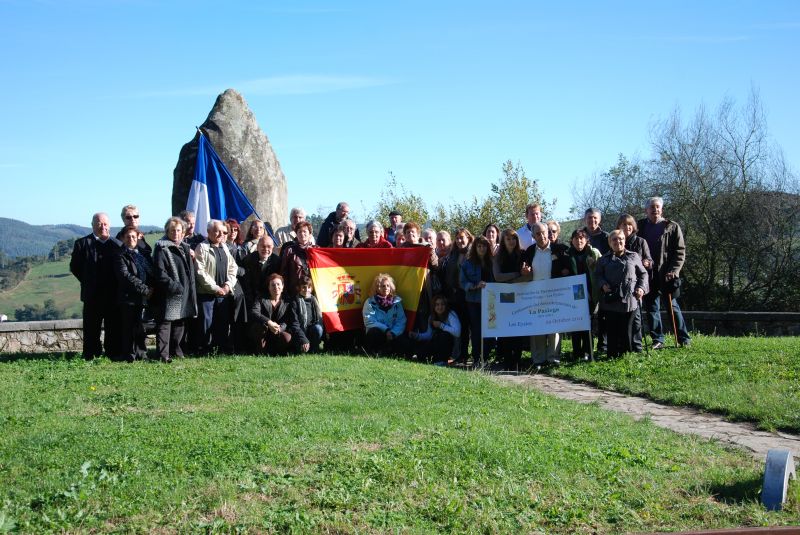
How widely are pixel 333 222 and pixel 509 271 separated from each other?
335 centimetres

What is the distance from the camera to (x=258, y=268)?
12352mm

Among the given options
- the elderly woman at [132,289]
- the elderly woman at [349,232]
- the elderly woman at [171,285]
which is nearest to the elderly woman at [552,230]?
the elderly woman at [349,232]

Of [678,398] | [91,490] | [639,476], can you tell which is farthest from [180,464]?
[678,398]

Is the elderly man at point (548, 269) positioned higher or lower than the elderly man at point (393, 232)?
lower

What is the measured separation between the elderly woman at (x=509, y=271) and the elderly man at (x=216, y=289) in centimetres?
394

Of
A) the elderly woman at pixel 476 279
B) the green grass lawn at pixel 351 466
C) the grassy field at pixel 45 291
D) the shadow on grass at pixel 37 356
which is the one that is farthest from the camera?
the grassy field at pixel 45 291

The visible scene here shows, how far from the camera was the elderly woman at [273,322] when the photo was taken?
39.0 feet

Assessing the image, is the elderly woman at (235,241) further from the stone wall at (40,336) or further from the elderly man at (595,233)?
the elderly man at (595,233)

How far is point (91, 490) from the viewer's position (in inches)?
224

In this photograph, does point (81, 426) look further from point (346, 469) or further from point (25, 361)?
point (25, 361)

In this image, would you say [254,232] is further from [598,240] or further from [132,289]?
[598,240]

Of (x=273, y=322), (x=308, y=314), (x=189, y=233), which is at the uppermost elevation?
(x=189, y=233)

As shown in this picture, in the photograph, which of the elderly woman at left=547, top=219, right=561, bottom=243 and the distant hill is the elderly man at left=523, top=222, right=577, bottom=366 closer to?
the elderly woman at left=547, top=219, right=561, bottom=243

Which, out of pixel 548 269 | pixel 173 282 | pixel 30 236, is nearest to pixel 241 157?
pixel 173 282
